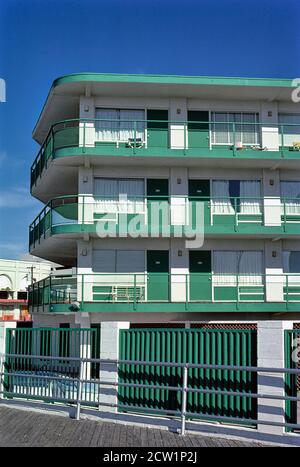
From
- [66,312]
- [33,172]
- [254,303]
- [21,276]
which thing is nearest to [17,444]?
[66,312]

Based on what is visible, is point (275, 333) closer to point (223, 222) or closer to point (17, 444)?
point (17, 444)

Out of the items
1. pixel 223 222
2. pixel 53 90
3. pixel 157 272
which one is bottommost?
pixel 157 272

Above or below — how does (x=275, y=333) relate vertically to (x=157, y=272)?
below

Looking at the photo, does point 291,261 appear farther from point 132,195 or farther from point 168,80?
point 168,80

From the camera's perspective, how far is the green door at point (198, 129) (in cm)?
2483

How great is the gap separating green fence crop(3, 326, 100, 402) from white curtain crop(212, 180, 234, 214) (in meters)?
12.5

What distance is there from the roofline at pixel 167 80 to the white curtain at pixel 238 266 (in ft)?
23.0

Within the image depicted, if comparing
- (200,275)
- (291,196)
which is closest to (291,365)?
(200,275)

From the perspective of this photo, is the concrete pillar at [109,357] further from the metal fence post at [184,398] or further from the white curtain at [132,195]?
the white curtain at [132,195]

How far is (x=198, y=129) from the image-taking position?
82.1ft

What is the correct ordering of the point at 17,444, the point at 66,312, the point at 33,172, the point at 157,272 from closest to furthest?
1. the point at 17,444
2. the point at 66,312
3. the point at 157,272
4. the point at 33,172

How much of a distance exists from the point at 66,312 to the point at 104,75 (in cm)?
947

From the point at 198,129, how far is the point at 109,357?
15.1m

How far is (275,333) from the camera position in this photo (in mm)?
9992
